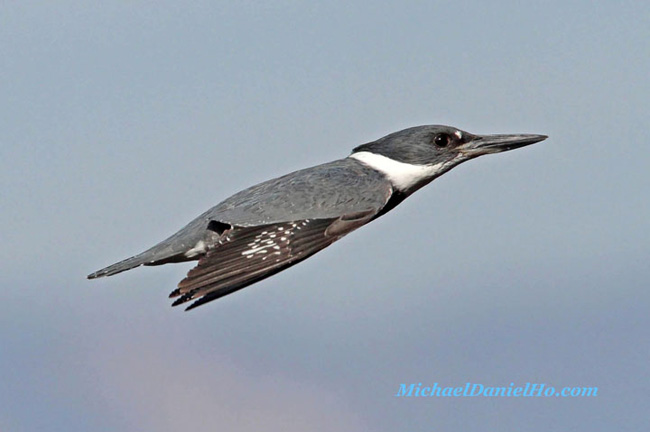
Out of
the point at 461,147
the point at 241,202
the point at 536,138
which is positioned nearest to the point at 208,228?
the point at 241,202

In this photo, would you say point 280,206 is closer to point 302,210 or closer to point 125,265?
Result: point 302,210

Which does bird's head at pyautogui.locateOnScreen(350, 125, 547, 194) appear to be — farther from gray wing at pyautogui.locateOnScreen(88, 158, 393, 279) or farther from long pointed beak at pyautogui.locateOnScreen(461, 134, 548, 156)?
gray wing at pyautogui.locateOnScreen(88, 158, 393, 279)

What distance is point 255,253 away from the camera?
9164mm

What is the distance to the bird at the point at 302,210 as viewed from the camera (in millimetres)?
9023

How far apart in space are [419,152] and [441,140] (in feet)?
0.91

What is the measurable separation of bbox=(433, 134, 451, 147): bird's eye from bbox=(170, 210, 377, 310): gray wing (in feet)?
5.30

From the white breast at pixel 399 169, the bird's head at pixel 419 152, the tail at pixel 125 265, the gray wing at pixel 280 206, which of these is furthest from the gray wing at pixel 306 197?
the tail at pixel 125 265

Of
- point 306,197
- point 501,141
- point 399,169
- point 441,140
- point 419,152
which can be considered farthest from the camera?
point 501,141

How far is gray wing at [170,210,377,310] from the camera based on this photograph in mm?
8766

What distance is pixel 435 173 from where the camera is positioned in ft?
37.1

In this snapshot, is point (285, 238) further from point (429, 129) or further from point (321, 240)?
point (429, 129)

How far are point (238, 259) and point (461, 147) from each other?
3164 mm

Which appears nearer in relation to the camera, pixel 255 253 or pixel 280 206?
pixel 255 253

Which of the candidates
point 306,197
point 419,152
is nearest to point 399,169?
point 419,152
